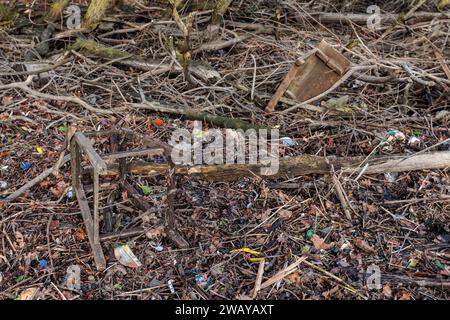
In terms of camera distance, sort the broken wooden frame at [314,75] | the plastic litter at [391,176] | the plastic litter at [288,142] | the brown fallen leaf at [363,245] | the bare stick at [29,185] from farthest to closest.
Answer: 1. the broken wooden frame at [314,75]
2. the plastic litter at [288,142]
3. the plastic litter at [391,176]
4. the bare stick at [29,185]
5. the brown fallen leaf at [363,245]

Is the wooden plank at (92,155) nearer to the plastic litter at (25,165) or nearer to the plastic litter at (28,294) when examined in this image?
the plastic litter at (28,294)

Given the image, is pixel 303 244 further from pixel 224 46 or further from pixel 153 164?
pixel 224 46

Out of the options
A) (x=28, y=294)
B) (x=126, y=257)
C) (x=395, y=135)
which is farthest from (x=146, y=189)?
(x=395, y=135)

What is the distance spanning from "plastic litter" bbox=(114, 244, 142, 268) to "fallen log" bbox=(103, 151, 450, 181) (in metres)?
0.68

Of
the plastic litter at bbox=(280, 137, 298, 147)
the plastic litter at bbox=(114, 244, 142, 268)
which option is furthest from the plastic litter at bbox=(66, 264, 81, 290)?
the plastic litter at bbox=(280, 137, 298, 147)

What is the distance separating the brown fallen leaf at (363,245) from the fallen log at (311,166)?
2.14ft

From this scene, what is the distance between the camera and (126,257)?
10.3 ft

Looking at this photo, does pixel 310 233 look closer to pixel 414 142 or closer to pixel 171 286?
pixel 171 286

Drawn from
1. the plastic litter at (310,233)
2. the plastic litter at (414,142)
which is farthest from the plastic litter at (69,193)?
the plastic litter at (414,142)

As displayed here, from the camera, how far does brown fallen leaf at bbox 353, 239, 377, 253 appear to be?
3355 millimetres

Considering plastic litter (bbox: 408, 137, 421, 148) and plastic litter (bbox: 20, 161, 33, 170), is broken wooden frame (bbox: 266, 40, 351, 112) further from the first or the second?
plastic litter (bbox: 20, 161, 33, 170)

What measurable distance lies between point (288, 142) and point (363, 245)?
123 centimetres

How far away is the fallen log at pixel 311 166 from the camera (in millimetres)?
3732

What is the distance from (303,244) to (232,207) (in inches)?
22.8
